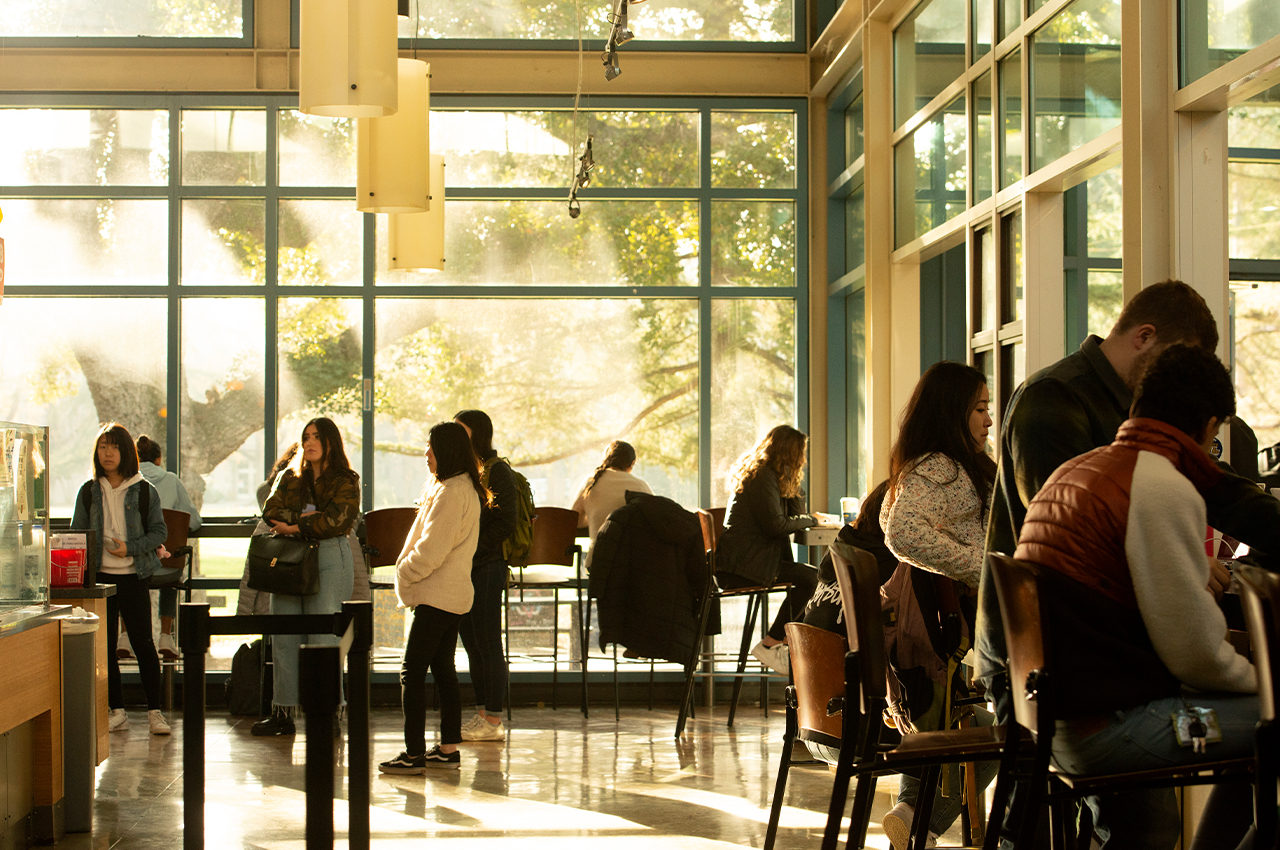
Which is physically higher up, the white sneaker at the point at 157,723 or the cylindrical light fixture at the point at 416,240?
the cylindrical light fixture at the point at 416,240

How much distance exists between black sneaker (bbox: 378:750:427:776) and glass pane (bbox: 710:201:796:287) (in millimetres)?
3832

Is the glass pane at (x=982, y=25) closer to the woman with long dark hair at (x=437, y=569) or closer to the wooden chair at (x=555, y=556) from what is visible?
the woman with long dark hair at (x=437, y=569)

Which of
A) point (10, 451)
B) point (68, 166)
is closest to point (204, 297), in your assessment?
point (68, 166)

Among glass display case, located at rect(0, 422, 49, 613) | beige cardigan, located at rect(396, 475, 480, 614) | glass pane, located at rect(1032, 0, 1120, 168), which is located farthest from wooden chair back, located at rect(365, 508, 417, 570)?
glass pane, located at rect(1032, 0, 1120, 168)

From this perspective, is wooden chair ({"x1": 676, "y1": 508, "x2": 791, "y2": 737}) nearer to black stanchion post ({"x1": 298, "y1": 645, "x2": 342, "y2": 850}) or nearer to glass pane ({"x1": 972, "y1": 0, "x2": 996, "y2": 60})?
glass pane ({"x1": 972, "y1": 0, "x2": 996, "y2": 60})

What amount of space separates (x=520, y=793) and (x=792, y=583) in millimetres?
1886

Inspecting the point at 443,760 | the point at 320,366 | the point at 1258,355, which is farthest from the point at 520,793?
the point at 320,366

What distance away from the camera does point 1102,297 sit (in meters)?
5.64

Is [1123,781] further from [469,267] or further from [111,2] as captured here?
[111,2]

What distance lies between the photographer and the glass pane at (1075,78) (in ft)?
13.6

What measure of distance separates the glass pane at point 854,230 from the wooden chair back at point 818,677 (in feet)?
15.3

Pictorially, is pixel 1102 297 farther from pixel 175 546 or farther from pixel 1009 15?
pixel 175 546

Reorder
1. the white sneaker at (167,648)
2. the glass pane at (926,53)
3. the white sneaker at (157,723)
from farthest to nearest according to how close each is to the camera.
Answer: the white sneaker at (167,648)
the white sneaker at (157,723)
the glass pane at (926,53)

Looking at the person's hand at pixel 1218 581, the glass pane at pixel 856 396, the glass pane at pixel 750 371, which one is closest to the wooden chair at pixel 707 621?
the glass pane at pixel 750 371
